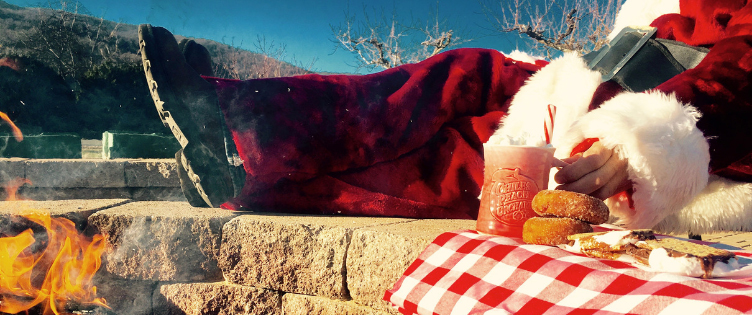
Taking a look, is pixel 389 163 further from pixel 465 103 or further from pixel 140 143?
pixel 140 143

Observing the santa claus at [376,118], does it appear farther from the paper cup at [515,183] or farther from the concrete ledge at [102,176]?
the concrete ledge at [102,176]

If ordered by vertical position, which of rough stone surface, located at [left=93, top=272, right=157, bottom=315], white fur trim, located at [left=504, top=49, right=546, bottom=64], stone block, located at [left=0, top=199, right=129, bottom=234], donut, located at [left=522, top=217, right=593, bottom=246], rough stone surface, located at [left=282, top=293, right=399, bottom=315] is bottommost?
rough stone surface, located at [left=93, top=272, right=157, bottom=315]

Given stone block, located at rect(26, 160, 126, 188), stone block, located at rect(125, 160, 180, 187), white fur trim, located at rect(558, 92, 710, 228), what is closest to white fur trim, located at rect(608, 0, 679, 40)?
white fur trim, located at rect(558, 92, 710, 228)

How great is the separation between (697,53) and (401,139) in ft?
3.52

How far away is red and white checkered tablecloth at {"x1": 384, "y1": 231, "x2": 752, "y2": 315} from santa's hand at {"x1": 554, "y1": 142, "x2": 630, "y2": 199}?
215 millimetres

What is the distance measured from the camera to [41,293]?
2.01 metres

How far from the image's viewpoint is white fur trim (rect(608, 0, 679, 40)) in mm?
2164

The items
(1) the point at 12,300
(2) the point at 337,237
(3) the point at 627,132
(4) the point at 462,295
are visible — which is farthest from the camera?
(1) the point at 12,300

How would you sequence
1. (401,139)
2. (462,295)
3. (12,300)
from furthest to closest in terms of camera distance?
(12,300)
(401,139)
(462,295)

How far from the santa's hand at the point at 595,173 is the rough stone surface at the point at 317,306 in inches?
28.1

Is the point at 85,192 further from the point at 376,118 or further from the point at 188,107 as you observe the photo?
the point at 376,118

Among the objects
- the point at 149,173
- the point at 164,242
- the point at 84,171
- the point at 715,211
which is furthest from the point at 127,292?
the point at 84,171

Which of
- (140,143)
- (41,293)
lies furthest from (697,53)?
(140,143)

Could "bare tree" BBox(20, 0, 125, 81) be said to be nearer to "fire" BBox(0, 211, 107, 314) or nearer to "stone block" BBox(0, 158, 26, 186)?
"stone block" BBox(0, 158, 26, 186)
